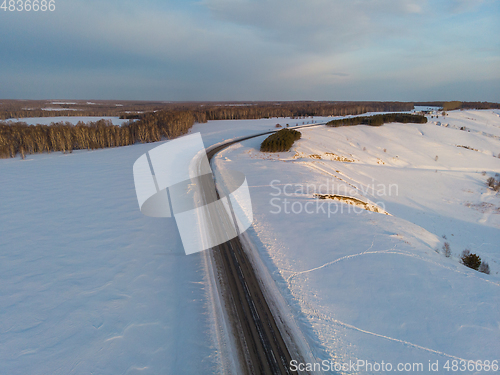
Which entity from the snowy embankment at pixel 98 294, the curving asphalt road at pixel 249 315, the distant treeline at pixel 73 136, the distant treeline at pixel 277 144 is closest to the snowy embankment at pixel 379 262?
the curving asphalt road at pixel 249 315

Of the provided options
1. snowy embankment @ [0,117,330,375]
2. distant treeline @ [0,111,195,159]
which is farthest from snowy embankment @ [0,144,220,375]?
distant treeline @ [0,111,195,159]

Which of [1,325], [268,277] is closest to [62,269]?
[1,325]

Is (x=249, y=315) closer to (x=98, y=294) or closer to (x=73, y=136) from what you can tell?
(x=98, y=294)

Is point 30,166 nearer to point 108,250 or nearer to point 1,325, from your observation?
point 108,250

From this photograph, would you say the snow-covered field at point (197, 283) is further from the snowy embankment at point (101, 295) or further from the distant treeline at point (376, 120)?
the distant treeline at point (376, 120)

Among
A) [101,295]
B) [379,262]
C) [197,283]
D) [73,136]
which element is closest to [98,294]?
[101,295]

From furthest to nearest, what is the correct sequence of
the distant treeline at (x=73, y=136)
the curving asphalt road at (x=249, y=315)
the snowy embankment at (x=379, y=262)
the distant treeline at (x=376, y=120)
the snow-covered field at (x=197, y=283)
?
the distant treeline at (x=376, y=120), the distant treeline at (x=73, y=136), the snowy embankment at (x=379, y=262), the snow-covered field at (x=197, y=283), the curving asphalt road at (x=249, y=315)
